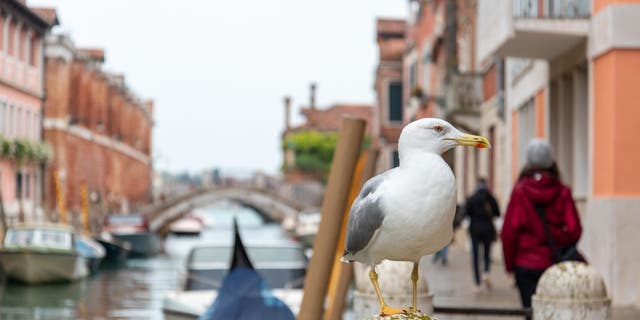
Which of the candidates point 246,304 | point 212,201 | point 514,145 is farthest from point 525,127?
point 212,201

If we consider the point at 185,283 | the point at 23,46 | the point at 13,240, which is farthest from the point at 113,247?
the point at 185,283

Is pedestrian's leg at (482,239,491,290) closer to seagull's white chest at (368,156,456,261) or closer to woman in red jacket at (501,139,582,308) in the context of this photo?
woman in red jacket at (501,139,582,308)

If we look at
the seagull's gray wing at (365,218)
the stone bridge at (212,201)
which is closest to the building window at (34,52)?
the stone bridge at (212,201)

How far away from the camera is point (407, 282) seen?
660cm

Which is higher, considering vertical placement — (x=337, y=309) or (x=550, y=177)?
(x=550, y=177)

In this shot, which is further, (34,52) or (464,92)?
(34,52)

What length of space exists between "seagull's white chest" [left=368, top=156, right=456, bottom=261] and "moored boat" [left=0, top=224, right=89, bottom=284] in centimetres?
2455

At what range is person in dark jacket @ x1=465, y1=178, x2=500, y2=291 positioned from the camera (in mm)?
13477

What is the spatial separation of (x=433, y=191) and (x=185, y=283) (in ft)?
35.9

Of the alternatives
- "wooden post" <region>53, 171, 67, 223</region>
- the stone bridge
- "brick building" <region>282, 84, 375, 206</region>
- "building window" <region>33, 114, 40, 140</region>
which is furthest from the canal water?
"brick building" <region>282, 84, 375, 206</region>

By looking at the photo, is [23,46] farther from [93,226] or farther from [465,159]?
[465,159]

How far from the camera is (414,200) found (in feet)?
12.4

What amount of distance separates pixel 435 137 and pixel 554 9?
1084 cm

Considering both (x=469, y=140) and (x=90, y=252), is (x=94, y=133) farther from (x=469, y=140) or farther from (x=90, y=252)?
(x=469, y=140)
